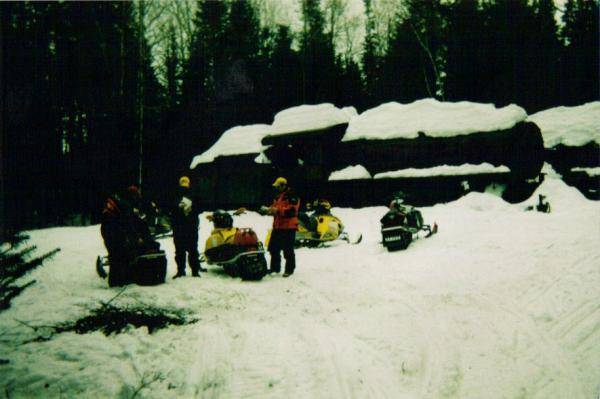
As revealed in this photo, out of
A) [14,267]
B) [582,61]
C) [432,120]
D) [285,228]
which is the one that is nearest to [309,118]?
[432,120]

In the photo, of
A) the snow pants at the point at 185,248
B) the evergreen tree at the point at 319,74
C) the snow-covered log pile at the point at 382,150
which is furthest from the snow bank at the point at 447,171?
the evergreen tree at the point at 319,74

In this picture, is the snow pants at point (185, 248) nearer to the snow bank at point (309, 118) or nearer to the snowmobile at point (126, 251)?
the snowmobile at point (126, 251)

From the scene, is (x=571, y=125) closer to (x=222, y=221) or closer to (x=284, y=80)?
(x=284, y=80)

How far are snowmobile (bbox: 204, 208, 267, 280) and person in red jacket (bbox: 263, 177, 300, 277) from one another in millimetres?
332

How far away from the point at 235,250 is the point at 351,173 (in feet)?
44.5

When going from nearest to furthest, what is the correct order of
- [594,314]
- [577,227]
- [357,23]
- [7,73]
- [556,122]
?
[7,73]
[594,314]
[577,227]
[556,122]
[357,23]

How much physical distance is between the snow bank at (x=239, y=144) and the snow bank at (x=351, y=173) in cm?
520

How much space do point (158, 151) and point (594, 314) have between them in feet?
94.3

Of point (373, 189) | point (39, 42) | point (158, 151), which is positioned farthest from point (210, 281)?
point (158, 151)

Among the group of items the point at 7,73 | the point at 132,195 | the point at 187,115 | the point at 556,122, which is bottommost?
the point at 132,195

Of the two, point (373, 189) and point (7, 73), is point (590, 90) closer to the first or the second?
point (373, 189)

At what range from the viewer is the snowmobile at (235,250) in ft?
24.7

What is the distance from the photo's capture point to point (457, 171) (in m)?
18.5

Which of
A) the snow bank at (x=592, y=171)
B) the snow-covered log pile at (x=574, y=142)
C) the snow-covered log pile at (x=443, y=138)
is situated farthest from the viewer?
the snow-covered log pile at (x=574, y=142)
